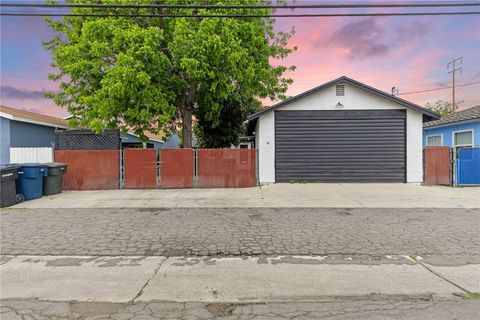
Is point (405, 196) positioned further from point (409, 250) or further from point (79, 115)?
point (79, 115)

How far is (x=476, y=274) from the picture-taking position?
14.4ft

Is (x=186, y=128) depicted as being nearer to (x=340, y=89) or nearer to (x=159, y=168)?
(x=159, y=168)

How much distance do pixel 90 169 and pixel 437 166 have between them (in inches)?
609

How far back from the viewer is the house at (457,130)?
1633cm

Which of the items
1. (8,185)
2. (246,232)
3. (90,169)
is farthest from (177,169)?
(246,232)

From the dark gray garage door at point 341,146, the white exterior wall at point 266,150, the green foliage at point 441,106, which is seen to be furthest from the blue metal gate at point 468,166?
the green foliage at point 441,106

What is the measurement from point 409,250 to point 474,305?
196cm

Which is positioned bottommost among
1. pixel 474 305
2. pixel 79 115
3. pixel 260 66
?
pixel 474 305

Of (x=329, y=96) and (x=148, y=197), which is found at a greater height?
(x=329, y=96)

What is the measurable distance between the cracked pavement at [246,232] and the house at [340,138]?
220 inches

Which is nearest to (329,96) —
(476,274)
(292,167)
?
(292,167)

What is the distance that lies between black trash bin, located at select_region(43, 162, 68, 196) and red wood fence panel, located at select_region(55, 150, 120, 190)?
0.86 meters

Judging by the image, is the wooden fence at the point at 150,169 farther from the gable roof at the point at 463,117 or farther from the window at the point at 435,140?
the window at the point at 435,140

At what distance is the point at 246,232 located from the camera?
6.51 meters
